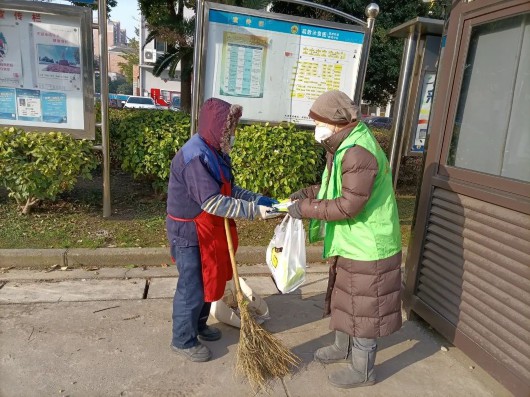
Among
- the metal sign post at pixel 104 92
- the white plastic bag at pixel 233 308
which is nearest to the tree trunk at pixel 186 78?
the metal sign post at pixel 104 92

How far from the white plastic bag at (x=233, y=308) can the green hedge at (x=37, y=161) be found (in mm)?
2454

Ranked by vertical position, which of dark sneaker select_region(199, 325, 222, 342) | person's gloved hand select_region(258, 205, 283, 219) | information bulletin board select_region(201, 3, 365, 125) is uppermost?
information bulletin board select_region(201, 3, 365, 125)

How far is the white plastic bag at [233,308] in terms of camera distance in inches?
122

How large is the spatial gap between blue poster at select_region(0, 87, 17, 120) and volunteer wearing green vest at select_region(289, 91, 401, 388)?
365 centimetres

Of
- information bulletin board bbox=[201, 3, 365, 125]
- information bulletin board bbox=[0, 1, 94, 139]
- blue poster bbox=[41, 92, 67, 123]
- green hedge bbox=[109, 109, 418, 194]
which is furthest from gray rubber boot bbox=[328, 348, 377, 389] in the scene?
blue poster bbox=[41, 92, 67, 123]

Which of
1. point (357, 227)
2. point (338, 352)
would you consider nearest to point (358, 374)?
Answer: point (338, 352)

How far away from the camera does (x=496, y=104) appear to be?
2.83 m

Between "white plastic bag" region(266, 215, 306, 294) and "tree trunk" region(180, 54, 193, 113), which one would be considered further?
"tree trunk" region(180, 54, 193, 113)

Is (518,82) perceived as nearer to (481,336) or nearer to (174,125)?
(481,336)

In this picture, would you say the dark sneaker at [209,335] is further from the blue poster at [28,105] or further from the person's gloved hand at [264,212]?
the blue poster at [28,105]

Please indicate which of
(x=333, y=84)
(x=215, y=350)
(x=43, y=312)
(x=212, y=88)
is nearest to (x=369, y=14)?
(x=333, y=84)

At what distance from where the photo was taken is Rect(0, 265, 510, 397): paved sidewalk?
2.50 m

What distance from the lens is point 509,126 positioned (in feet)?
9.09

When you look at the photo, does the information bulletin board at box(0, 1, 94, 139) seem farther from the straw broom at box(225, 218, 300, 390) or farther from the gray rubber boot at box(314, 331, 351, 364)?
the gray rubber boot at box(314, 331, 351, 364)
